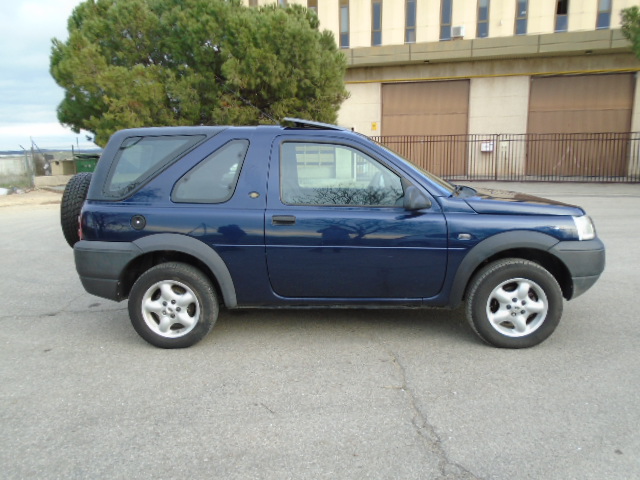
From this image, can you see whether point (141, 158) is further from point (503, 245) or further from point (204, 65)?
point (204, 65)

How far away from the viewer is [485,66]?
68.6 feet

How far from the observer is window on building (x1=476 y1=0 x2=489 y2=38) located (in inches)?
814

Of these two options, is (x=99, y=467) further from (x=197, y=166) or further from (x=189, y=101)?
(x=189, y=101)

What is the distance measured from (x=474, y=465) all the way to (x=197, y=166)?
9.47 ft

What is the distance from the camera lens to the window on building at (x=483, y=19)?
814 inches

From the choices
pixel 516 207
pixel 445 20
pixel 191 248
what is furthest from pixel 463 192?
pixel 445 20

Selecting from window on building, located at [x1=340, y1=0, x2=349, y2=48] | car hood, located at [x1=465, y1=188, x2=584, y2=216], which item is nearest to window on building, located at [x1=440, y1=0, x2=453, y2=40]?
window on building, located at [x1=340, y1=0, x2=349, y2=48]

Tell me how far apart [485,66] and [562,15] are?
3466 millimetres

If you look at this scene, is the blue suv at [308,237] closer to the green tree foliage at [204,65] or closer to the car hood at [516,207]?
the car hood at [516,207]

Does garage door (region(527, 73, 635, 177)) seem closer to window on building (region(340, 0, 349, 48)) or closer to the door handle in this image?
window on building (region(340, 0, 349, 48))

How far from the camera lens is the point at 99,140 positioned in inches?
609

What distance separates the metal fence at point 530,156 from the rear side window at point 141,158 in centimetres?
1601

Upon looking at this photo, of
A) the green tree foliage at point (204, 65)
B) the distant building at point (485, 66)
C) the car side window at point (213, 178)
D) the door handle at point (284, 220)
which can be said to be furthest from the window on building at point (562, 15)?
the door handle at point (284, 220)

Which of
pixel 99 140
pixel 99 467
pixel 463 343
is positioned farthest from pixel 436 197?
pixel 99 140
